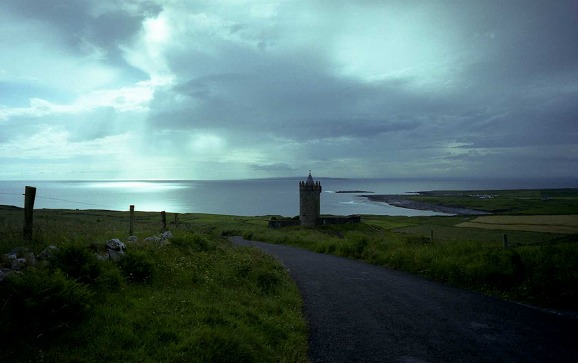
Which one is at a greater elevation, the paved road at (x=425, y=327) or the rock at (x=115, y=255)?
the rock at (x=115, y=255)

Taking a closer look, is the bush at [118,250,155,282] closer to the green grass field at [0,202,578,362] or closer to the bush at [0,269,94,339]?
the green grass field at [0,202,578,362]

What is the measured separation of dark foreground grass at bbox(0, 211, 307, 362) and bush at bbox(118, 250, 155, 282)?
3cm

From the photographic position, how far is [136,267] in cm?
1112

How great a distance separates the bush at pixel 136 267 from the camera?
36.0 ft

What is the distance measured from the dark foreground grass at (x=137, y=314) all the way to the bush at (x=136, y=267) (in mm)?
31

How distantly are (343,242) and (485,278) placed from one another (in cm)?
1387

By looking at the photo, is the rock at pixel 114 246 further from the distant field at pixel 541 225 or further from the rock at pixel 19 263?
the distant field at pixel 541 225

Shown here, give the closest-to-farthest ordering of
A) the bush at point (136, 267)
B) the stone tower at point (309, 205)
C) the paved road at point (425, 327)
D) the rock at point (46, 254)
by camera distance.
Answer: the paved road at point (425, 327) < the rock at point (46, 254) < the bush at point (136, 267) < the stone tower at point (309, 205)

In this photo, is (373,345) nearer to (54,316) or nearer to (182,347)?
(182,347)

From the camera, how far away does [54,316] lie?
7.36m

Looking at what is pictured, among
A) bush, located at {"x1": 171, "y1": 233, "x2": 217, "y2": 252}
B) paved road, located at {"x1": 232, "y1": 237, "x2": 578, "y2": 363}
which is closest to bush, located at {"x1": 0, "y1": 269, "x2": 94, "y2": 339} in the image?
paved road, located at {"x1": 232, "y1": 237, "x2": 578, "y2": 363}

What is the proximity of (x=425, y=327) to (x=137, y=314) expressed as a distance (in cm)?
872

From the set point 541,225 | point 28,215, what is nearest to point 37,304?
point 28,215

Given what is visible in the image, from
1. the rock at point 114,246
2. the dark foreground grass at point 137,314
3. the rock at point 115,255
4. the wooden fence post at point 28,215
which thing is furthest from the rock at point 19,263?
the rock at point 114,246
